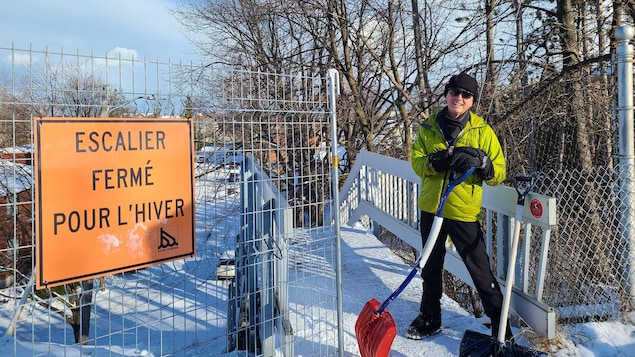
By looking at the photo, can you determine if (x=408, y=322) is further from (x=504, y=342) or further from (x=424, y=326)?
(x=504, y=342)

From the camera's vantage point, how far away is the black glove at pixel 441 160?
2536mm

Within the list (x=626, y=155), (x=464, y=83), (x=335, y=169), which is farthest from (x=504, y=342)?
(x=626, y=155)

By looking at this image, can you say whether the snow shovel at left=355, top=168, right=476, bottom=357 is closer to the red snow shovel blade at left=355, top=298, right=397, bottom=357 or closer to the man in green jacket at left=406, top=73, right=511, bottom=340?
the red snow shovel blade at left=355, top=298, right=397, bottom=357

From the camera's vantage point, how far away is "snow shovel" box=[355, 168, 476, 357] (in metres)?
2.49

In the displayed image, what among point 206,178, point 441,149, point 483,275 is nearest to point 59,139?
point 206,178

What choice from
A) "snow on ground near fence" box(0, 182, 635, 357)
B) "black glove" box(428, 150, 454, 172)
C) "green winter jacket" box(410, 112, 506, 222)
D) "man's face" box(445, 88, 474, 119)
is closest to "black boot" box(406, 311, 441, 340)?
"snow on ground near fence" box(0, 182, 635, 357)

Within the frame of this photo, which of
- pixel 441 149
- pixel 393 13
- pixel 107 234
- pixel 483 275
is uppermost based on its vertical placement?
pixel 393 13

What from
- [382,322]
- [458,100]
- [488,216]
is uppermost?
[458,100]

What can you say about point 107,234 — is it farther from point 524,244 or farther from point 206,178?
point 524,244

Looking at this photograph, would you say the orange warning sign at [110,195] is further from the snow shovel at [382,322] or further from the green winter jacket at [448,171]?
the green winter jacket at [448,171]

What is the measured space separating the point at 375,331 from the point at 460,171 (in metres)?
1.11

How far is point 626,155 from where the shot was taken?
11.1 ft

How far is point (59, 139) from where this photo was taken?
6.09 feet

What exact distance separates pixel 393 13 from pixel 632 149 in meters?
12.0
